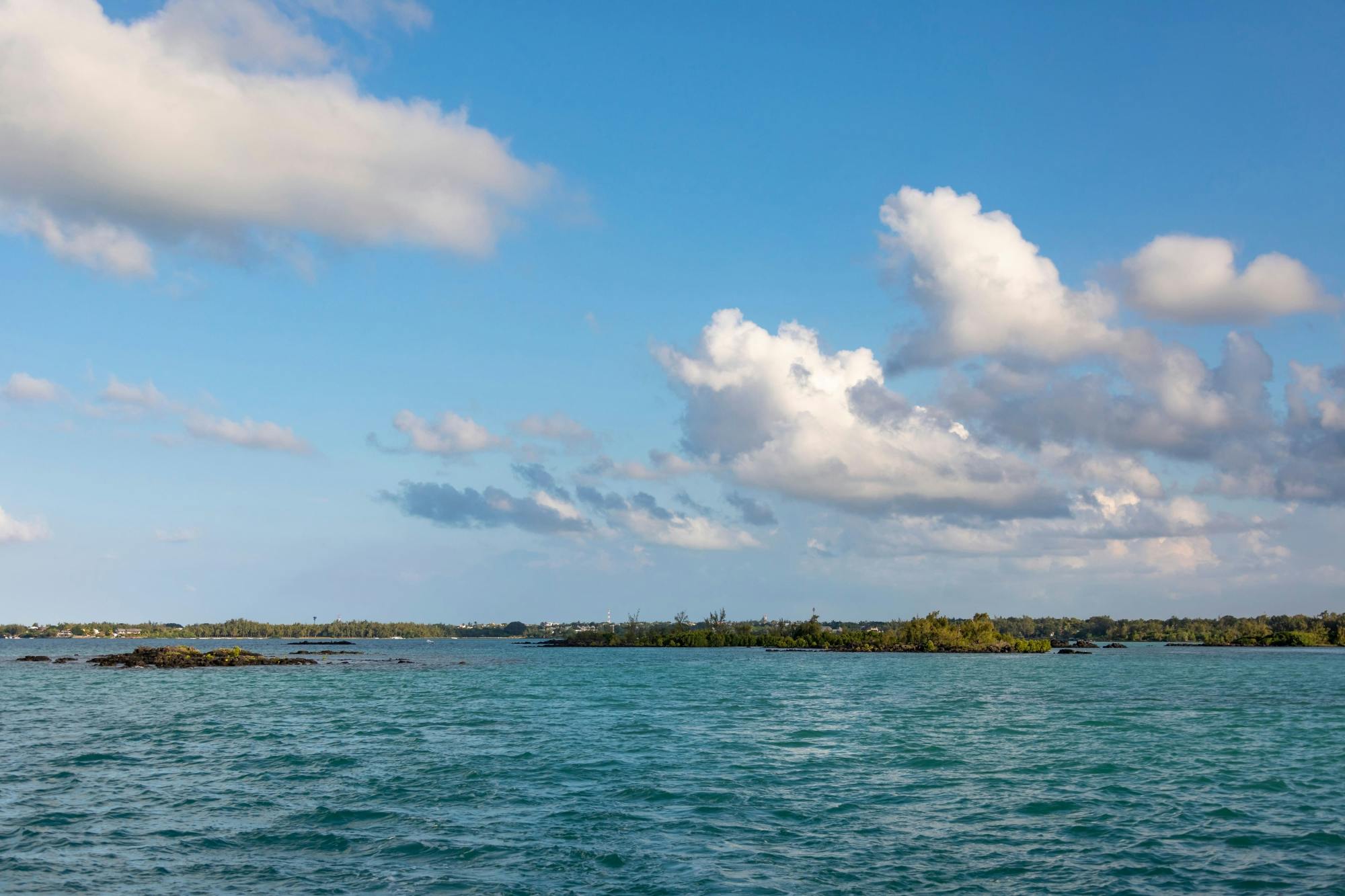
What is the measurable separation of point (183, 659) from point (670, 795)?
114640 millimetres

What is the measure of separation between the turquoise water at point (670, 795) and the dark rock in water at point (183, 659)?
54097mm

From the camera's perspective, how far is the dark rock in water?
127125mm

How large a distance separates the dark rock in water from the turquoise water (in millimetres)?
54097

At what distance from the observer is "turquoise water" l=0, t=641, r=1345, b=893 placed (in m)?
24.1

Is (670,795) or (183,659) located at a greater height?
(670,795)

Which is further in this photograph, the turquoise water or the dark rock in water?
the dark rock in water

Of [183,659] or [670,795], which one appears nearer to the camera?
[670,795]

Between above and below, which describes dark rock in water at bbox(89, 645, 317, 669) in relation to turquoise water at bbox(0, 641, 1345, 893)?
below

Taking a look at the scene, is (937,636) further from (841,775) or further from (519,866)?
(519,866)

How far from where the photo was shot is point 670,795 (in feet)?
114

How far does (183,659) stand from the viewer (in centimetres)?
12744

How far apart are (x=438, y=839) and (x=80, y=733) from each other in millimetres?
37161

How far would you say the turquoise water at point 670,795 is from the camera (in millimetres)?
24141

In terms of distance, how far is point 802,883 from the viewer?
23078 mm
